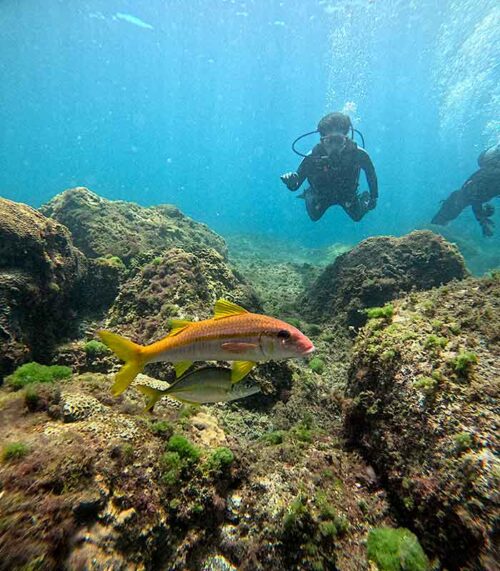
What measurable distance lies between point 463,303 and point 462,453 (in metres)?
2.22

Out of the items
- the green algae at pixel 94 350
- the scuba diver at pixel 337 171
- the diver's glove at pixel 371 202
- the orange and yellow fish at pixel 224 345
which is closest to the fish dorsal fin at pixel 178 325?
the orange and yellow fish at pixel 224 345

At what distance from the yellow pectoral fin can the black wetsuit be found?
40.3 feet

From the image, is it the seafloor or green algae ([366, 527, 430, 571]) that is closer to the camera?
the seafloor

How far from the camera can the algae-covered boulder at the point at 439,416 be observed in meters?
2.37

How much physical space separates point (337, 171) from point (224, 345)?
13449mm

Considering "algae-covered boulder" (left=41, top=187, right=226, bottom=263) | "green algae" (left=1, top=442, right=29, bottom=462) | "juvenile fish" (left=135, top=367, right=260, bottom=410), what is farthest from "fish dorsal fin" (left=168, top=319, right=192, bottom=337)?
"algae-covered boulder" (left=41, top=187, right=226, bottom=263)

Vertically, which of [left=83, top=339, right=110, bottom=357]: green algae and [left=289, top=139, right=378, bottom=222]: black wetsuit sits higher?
[left=289, top=139, right=378, bottom=222]: black wetsuit

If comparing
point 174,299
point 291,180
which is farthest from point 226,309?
point 291,180

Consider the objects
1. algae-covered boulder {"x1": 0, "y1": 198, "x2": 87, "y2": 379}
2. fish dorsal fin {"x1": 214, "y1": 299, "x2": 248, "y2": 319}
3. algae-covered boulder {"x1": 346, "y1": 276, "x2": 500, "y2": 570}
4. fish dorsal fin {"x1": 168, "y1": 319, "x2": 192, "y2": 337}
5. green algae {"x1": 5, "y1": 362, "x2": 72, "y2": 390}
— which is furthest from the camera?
algae-covered boulder {"x1": 0, "y1": 198, "x2": 87, "y2": 379}

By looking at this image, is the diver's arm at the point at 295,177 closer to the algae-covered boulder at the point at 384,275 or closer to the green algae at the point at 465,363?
the algae-covered boulder at the point at 384,275

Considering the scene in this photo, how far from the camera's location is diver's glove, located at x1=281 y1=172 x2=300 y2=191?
13355 millimetres

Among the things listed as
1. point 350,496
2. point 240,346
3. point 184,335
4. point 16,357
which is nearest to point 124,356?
point 184,335

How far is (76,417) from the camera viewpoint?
2.91m

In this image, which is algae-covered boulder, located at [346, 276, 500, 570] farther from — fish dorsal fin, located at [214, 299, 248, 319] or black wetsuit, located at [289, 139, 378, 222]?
black wetsuit, located at [289, 139, 378, 222]
